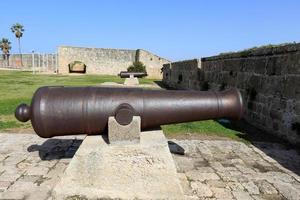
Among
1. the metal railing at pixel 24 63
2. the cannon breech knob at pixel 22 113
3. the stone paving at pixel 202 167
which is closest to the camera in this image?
the cannon breech knob at pixel 22 113

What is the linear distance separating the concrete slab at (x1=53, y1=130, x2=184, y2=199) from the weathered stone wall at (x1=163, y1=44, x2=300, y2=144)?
379 centimetres

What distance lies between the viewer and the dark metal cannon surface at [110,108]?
328cm

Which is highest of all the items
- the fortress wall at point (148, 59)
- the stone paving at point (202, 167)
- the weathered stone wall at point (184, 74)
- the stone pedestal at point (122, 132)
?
the fortress wall at point (148, 59)

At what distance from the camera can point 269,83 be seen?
24.3 ft

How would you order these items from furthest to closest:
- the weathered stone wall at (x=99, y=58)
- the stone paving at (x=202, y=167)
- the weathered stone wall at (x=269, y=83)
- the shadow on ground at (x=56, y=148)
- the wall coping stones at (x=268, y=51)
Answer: the weathered stone wall at (x=99, y=58)
the wall coping stones at (x=268, y=51)
the weathered stone wall at (x=269, y=83)
the shadow on ground at (x=56, y=148)
the stone paving at (x=202, y=167)

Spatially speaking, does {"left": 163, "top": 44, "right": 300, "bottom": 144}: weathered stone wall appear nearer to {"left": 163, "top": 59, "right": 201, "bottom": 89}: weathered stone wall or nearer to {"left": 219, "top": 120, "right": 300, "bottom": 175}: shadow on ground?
{"left": 219, "top": 120, "right": 300, "bottom": 175}: shadow on ground

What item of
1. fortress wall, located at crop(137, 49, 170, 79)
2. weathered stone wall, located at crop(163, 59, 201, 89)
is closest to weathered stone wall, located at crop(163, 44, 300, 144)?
weathered stone wall, located at crop(163, 59, 201, 89)

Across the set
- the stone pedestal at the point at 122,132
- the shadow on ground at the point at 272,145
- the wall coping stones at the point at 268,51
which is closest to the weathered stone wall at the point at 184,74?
the wall coping stones at the point at 268,51

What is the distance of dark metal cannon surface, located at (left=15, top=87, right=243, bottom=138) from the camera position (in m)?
3.28

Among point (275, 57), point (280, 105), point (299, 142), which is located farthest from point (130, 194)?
point (275, 57)

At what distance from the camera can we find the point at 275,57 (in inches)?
285

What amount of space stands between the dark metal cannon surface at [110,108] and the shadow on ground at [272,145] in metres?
1.93

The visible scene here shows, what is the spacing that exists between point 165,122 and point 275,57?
4.59m

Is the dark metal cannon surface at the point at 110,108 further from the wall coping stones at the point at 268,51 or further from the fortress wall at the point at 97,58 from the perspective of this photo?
the fortress wall at the point at 97,58
